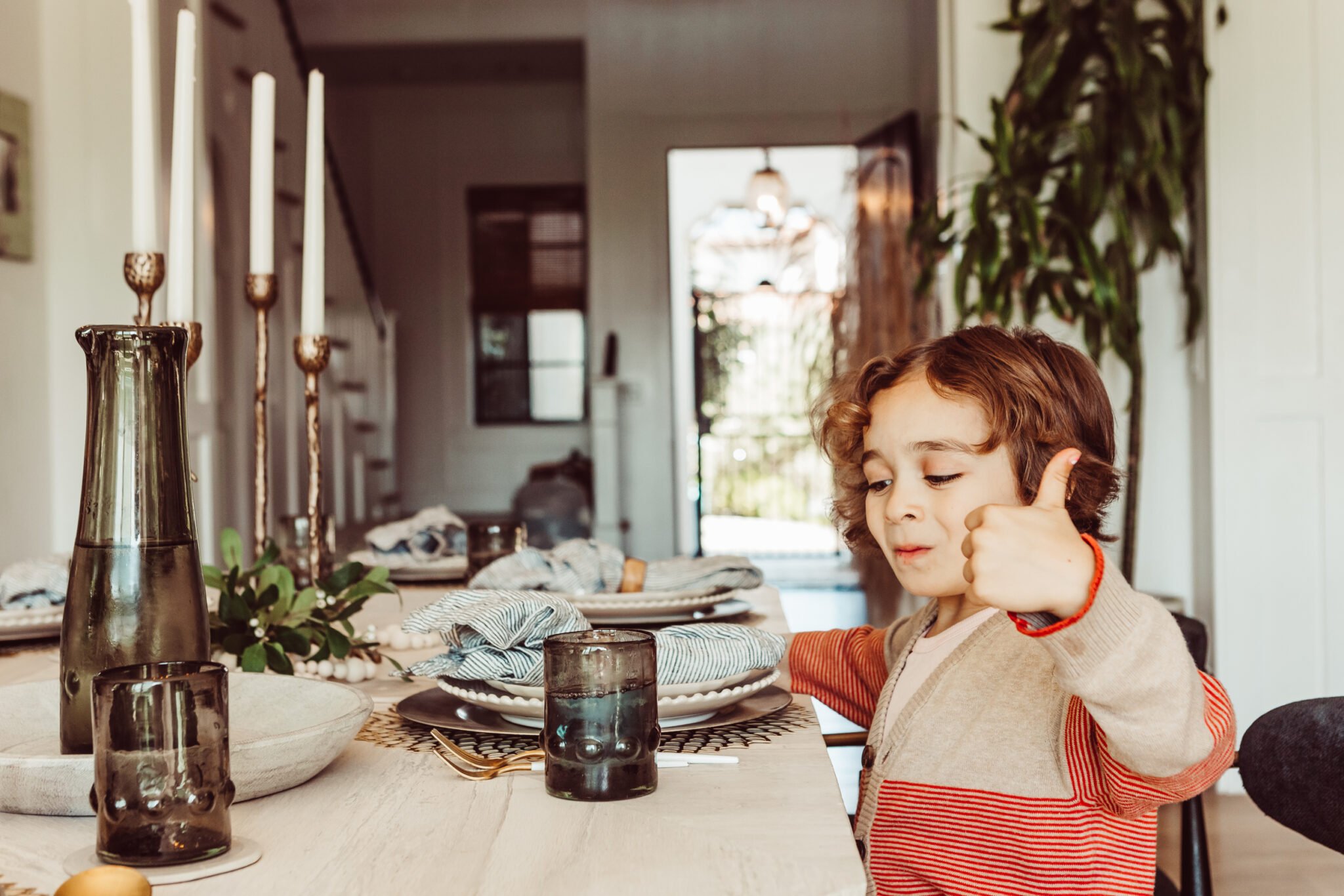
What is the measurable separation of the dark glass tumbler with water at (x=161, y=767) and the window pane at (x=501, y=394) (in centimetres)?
745

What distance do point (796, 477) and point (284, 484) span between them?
3729 mm

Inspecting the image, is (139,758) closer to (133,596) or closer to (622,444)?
(133,596)

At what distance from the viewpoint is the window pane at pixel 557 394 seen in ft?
26.2

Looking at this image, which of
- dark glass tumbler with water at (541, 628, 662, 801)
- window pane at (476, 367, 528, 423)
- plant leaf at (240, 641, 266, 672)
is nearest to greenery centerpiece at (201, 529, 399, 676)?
plant leaf at (240, 641, 266, 672)

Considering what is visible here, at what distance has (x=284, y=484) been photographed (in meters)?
4.87

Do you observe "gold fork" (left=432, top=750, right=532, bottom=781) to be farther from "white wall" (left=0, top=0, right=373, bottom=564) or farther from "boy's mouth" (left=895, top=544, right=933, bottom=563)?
"white wall" (left=0, top=0, right=373, bottom=564)

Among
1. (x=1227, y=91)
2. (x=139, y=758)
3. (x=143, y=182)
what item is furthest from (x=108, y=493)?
(x=1227, y=91)

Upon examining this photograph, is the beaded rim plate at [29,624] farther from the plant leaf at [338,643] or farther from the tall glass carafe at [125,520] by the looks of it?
the tall glass carafe at [125,520]

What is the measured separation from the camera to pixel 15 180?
10.5ft

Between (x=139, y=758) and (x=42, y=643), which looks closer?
(x=139, y=758)

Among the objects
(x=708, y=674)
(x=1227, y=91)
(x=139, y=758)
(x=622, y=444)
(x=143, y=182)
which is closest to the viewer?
(x=139, y=758)

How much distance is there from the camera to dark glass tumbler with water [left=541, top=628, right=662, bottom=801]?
0.68 m

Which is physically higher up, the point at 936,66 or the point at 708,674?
the point at 936,66

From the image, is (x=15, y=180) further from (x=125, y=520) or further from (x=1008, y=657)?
(x=1008, y=657)
